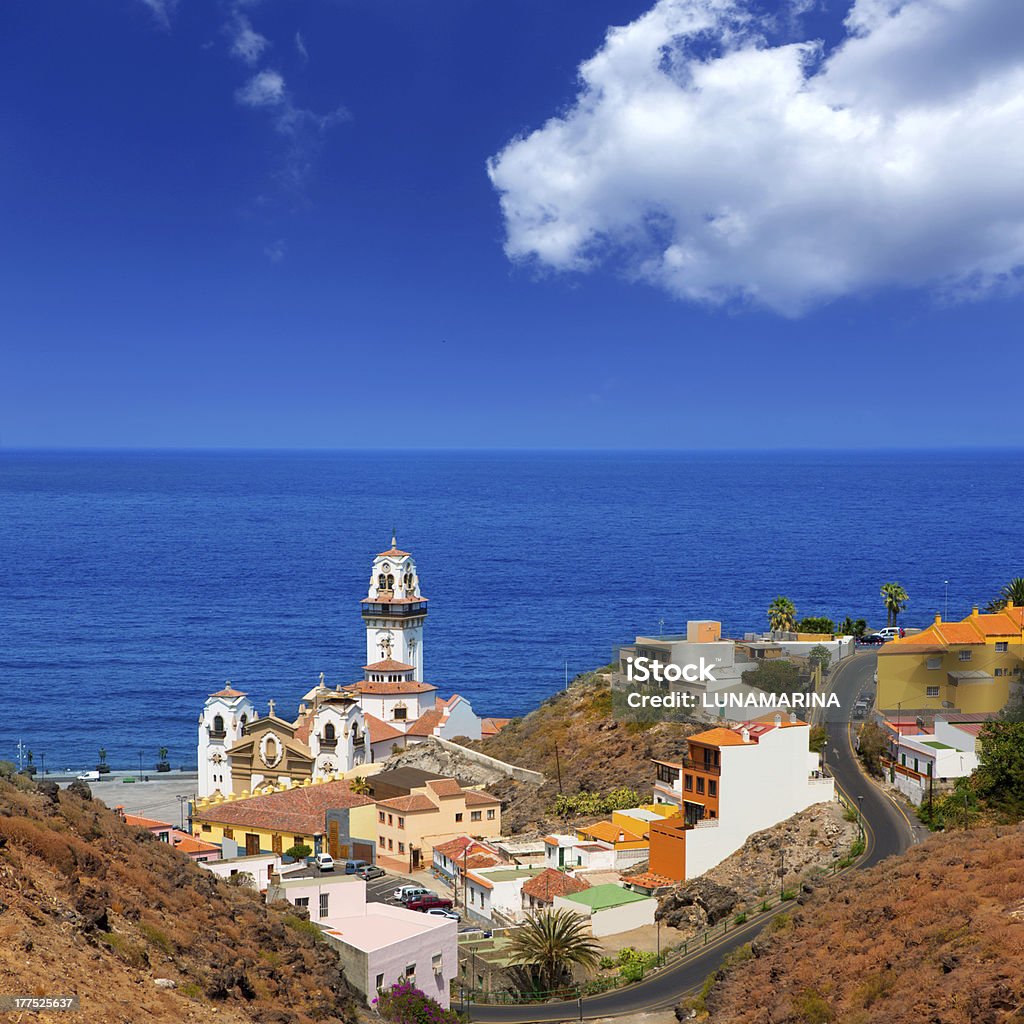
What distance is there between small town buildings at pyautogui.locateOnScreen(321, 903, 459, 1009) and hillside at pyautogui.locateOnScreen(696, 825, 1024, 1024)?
7.63 meters

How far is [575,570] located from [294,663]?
70469 mm

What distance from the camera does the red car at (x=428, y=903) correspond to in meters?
47.3

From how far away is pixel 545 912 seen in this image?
1741 inches

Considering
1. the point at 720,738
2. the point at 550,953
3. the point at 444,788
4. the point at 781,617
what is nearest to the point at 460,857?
the point at 444,788

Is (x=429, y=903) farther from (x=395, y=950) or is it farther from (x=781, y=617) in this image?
(x=781, y=617)

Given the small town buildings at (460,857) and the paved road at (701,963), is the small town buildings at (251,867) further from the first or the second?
the paved road at (701,963)

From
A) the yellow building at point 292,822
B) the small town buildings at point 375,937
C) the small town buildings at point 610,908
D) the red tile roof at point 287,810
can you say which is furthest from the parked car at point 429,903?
the red tile roof at point 287,810

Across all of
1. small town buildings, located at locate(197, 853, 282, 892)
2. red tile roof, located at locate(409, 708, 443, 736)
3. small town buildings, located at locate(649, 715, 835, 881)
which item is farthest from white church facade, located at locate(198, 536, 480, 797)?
small town buildings, located at locate(649, 715, 835, 881)

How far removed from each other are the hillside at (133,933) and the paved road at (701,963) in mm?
8529

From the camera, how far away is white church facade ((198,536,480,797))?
224 ft

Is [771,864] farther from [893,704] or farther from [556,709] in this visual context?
[556,709]

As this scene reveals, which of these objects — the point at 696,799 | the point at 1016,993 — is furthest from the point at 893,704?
the point at 1016,993

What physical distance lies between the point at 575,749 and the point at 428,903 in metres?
20.0

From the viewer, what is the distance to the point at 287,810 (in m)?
59.7
